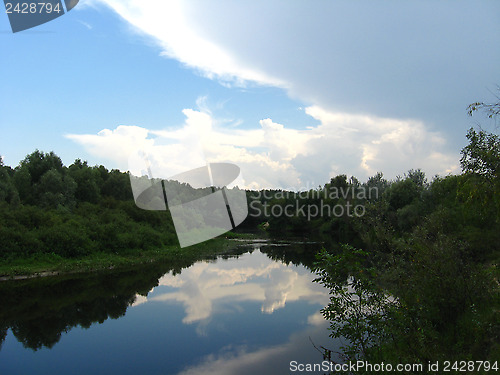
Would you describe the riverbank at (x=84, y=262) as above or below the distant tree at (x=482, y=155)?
below

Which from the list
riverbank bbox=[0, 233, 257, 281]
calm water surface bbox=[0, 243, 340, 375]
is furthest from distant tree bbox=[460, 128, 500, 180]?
riverbank bbox=[0, 233, 257, 281]

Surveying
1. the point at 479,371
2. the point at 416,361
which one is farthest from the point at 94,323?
the point at 479,371

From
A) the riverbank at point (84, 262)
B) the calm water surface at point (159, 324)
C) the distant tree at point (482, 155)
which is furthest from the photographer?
the riverbank at point (84, 262)

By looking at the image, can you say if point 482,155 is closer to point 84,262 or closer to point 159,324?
point 159,324

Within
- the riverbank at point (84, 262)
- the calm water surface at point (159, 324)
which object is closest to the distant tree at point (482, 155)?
the calm water surface at point (159, 324)

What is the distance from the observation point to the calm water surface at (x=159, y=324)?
1187cm

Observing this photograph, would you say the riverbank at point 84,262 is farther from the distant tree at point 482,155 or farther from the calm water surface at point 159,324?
the distant tree at point 482,155

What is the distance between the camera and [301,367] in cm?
1138

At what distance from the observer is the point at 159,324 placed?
16.1 m

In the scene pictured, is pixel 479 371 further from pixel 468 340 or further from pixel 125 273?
pixel 125 273

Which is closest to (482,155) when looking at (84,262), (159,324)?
(159,324)

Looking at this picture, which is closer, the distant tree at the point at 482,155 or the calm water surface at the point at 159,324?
the distant tree at the point at 482,155

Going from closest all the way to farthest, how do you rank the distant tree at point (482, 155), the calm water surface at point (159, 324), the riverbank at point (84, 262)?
the distant tree at point (482, 155) < the calm water surface at point (159, 324) < the riverbank at point (84, 262)

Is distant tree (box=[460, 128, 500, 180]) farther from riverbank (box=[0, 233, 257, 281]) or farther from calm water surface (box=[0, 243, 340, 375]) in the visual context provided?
riverbank (box=[0, 233, 257, 281])
